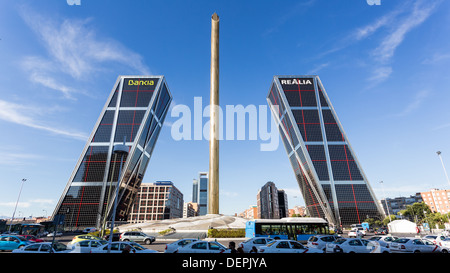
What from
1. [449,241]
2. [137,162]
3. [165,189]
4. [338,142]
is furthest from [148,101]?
[449,241]

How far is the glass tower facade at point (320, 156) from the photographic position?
68.0m

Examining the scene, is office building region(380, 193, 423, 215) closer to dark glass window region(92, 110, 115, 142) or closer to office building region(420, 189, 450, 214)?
office building region(420, 189, 450, 214)

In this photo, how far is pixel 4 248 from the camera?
1855 cm

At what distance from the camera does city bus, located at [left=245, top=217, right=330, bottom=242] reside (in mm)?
24656

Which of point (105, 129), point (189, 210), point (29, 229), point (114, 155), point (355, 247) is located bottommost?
point (189, 210)

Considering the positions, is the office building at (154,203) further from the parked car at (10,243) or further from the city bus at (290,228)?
the parked car at (10,243)

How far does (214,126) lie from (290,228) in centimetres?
3354

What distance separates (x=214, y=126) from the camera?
54.2 metres

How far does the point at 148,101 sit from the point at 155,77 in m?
11.0

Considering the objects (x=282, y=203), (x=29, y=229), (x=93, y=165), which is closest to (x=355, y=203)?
(x=29, y=229)

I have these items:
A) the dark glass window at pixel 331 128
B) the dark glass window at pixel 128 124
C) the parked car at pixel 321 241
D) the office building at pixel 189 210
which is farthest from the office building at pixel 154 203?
the parked car at pixel 321 241

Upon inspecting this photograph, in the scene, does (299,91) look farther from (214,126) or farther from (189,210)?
(189,210)

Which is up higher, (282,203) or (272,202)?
(272,202)
